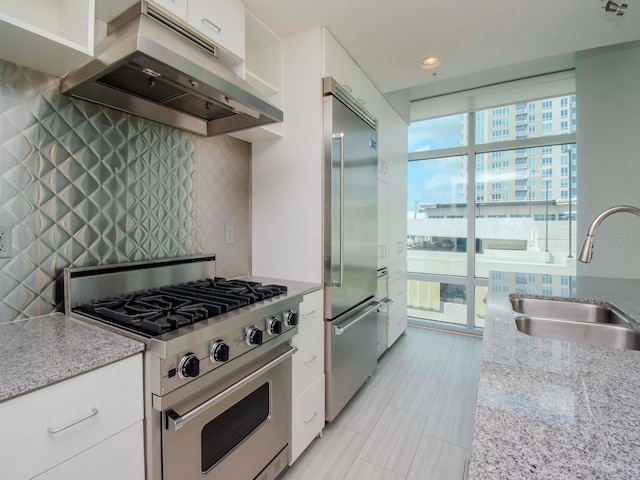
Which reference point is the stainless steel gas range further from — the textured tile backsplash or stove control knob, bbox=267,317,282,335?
the textured tile backsplash

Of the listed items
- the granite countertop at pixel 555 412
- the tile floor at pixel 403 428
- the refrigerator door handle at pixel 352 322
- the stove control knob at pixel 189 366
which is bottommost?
the tile floor at pixel 403 428

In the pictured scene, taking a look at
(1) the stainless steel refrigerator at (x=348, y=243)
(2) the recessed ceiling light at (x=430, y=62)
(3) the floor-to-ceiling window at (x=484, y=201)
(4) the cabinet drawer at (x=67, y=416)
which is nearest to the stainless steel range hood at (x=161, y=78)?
(1) the stainless steel refrigerator at (x=348, y=243)

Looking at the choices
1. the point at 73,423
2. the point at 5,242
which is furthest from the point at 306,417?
the point at 5,242

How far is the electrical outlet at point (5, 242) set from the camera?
1.08 metres

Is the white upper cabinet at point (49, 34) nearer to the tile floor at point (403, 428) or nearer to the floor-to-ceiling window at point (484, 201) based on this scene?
the tile floor at point (403, 428)

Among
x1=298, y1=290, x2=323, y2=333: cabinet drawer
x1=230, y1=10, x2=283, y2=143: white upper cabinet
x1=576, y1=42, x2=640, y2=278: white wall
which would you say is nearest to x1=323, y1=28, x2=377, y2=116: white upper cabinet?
x1=230, y1=10, x2=283, y2=143: white upper cabinet

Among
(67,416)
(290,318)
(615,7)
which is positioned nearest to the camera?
(67,416)

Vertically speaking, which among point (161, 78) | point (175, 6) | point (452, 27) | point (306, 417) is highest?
point (452, 27)

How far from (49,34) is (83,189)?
571 mm

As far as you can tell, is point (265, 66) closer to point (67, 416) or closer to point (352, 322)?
point (352, 322)

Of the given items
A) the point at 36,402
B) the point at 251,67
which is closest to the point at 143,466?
the point at 36,402

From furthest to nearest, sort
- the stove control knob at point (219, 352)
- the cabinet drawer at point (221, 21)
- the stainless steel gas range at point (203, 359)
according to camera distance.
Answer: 1. the cabinet drawer at point (221, 21)
2. the stove control knob at point (219, 352)
3. the stainless steel gas range at point (203, 359)

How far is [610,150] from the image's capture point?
268 cm

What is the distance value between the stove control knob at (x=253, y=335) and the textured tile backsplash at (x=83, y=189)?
739 millimetres
